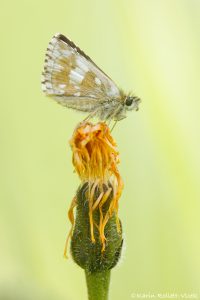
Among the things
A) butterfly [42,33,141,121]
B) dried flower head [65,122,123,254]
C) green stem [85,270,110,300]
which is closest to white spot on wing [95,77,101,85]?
butterfly [42,33,141,121]

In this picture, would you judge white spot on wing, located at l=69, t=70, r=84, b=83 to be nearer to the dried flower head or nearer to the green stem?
the dried flower head

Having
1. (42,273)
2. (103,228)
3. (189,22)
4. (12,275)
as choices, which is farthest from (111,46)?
(103,228)

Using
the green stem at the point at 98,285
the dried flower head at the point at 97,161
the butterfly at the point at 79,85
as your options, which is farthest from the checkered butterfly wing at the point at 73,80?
the green stem at the point at 98,285

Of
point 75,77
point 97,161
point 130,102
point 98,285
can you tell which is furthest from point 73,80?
point 98,285

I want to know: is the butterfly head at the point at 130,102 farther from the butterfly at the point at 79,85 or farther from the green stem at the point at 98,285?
the green stem at the point at 98,285

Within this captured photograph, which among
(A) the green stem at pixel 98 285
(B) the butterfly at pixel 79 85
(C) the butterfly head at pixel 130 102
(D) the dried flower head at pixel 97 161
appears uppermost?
(B) the butterfly at pixel 79 85

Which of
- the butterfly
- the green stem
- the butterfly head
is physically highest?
the butterfly

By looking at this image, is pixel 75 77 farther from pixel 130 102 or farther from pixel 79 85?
pixel 130 102
